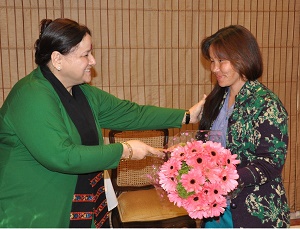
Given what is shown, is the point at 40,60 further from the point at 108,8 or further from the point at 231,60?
the point at 108,8

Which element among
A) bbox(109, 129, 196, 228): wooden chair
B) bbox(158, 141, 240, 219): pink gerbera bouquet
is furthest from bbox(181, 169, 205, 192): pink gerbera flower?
bbox(109, 129, 196, 228): wooden chair

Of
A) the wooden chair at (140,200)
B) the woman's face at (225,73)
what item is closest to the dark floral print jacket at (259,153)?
the woman's face at (225,73)

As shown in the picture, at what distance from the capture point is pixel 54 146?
1.76 metres

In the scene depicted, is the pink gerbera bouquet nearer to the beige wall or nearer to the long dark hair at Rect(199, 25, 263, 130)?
the long dark hair at Rect(199, 25, 263, 130)

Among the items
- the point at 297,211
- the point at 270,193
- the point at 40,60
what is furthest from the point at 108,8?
the point at 297,211

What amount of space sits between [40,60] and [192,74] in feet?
6.32

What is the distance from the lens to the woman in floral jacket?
182cm

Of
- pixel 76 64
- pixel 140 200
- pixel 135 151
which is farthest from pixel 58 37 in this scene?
pixel 140 200

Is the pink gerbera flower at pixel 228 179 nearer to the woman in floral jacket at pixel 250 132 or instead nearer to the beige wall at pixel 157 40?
the woman in floral jacket at pixel 250 132

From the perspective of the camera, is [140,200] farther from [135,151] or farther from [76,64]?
[76,64]

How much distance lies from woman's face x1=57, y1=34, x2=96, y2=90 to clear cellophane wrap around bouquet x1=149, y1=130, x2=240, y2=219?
660 mm

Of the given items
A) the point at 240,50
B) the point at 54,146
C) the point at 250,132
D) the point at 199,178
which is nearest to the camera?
the point at 199,178

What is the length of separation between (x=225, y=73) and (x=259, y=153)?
1.56ft

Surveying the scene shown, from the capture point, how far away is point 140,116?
251 centimetres
